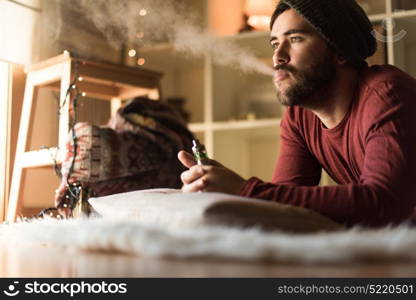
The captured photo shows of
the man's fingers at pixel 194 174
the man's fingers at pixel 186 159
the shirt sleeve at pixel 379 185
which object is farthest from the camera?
the man's fingers at pixel 186 159

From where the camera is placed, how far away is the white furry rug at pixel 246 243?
2.48 feet

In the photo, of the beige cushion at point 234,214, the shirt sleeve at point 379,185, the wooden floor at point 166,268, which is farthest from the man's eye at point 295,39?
the wooden floor at point 166,268

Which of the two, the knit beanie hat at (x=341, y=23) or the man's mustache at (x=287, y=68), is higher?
the knit beanie hat at (x=341, y=23)

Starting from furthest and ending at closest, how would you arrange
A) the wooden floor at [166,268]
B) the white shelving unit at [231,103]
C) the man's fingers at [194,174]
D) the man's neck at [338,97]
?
the white shelving unit at [231,103], the man's neck at [338,97], the man's fingers at [194,174], the wooden floor at [166,268]

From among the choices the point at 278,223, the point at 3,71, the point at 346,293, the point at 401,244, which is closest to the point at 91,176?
the point at 3,71

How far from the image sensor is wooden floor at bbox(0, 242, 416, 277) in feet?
2.15

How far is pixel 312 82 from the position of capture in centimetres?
143

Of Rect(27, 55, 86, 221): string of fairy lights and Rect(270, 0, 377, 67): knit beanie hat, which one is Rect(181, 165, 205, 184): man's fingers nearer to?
Rect(270, 0, 377, 67): knit beanie hat

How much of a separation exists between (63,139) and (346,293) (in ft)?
5.28

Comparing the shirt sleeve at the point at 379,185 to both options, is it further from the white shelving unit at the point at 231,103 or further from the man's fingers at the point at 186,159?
the white shelving unit at the point at 231,103

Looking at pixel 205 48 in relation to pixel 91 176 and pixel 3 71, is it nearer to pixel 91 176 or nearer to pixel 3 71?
pixel 3 71

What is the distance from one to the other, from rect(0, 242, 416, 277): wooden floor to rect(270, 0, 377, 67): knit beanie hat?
76cm

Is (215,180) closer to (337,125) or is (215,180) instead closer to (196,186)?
(196,186)

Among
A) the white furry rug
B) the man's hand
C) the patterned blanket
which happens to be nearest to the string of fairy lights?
the patterned blanket
